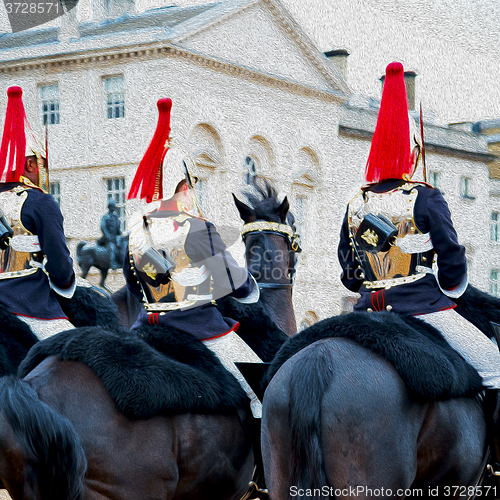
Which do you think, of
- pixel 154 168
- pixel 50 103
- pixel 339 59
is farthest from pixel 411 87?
pixel 154 168

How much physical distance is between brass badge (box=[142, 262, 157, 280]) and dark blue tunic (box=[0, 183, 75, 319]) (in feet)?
1.87

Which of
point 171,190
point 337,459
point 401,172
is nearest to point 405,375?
point 337,459

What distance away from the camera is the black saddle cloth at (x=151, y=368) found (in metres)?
4.94

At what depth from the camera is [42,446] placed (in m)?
4.34

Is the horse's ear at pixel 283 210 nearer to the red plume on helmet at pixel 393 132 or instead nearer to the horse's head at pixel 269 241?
the horse's head at pixel 269 241

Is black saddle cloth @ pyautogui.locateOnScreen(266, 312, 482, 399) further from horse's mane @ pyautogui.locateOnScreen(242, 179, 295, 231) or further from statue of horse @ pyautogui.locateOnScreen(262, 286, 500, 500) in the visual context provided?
horse's mane @ pyautogui.locateOnScreen(242, 179, 295, 231)

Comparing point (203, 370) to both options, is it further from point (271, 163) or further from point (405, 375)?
point (271, 163)

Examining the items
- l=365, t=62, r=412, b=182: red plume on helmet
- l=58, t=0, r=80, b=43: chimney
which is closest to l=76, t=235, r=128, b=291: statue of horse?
l=58, t=0, r=80, b=43: chimney

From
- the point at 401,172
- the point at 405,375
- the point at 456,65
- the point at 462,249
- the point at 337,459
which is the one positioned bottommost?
the point at 337,459

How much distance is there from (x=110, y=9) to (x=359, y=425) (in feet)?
96.0

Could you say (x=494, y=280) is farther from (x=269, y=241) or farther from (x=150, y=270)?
(x=150, y=270)

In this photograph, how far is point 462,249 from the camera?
5484 millimetres

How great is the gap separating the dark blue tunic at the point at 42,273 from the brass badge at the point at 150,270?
1.87ft

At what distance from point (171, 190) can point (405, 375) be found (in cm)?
192
